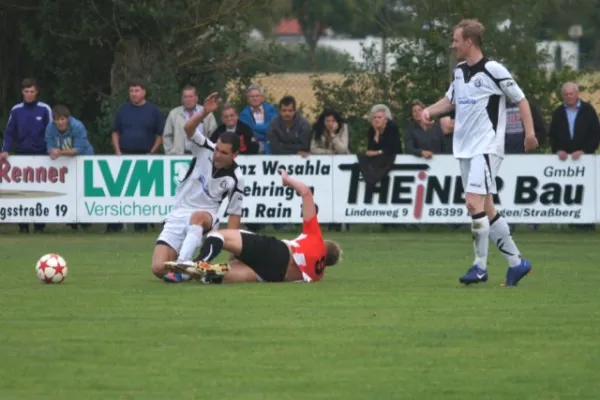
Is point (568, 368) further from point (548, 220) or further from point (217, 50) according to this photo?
point (217, 50)

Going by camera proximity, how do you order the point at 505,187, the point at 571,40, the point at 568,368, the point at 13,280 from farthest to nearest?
the point at 571,40 → the point at 505,187 → the point at 13,280 → the point at 568,368

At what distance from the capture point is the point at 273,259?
13.4 metres

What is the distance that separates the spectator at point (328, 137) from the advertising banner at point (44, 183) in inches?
139

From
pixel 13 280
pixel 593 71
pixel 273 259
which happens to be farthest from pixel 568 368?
pixel 593 71

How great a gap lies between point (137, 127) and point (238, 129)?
5.54ft

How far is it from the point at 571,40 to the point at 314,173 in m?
20.3

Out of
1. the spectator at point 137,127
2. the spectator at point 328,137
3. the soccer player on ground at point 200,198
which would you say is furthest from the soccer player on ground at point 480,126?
the spectator at point 137,127

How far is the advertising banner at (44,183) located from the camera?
22.3 metres

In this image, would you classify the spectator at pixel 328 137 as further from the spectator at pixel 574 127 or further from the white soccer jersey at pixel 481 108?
the white soccer jersey at pixel 481 108

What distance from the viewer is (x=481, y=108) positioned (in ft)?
42.1

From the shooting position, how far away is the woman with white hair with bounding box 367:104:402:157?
71.8 feet

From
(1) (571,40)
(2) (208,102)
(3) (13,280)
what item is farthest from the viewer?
(1) (571,40)

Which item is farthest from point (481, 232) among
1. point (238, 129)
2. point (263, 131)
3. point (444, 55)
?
point (444, 55)

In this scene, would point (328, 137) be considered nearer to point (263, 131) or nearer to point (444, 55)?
point (263, 131)
